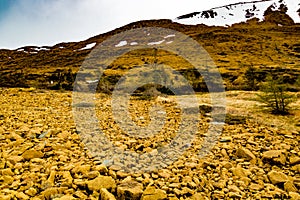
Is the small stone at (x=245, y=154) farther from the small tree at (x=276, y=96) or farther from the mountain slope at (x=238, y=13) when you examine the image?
the mountain slope at (x=238, y=13)

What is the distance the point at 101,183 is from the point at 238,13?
12228 cm

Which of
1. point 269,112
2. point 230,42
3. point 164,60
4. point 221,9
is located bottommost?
point 269,112

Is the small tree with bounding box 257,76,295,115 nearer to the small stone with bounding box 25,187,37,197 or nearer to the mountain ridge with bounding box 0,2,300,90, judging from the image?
the small stone with bounding box 25,187,37,197

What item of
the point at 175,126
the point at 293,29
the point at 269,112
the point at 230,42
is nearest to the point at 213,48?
the point at 230,42

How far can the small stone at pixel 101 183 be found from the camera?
330cm

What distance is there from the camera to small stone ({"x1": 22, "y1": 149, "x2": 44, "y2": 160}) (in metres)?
4.00

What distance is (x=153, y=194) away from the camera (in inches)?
127

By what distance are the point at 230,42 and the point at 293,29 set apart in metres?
25.3

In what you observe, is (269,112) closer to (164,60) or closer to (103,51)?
(164,60)

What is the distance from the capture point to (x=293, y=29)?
87.1m

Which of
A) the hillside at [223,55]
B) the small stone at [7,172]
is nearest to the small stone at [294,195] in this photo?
the small stone at [7,172]

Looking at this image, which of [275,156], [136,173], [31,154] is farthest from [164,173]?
[275,156]

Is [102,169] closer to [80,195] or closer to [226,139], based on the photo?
[80,195]

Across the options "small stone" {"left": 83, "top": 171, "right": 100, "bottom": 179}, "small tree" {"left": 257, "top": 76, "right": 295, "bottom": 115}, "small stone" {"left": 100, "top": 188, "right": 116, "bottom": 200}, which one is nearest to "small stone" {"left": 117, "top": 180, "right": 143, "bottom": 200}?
"small stone" {"left": 100, "top": 188, "right": 116, "bottom": 200}
